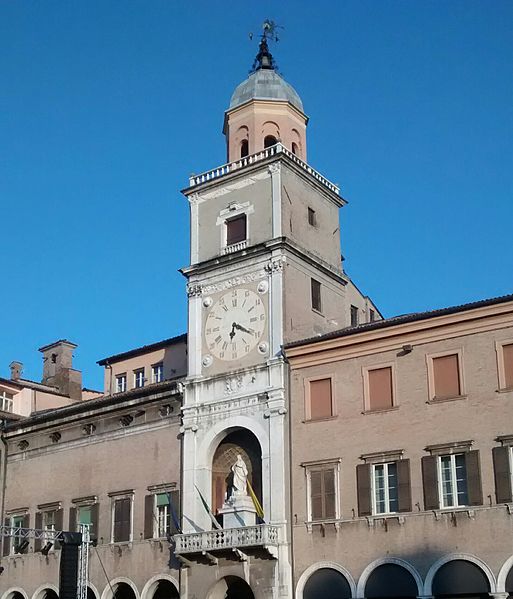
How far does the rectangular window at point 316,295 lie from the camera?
3964cm

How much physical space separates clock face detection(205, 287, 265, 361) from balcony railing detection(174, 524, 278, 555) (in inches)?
269

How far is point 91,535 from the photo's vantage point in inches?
1624

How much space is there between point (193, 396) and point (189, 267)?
220 inches

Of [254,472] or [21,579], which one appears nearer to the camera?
[254,472]

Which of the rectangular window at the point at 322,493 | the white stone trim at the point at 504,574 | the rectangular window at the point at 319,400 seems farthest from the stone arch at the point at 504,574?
the rectangular window at the point at 319,400

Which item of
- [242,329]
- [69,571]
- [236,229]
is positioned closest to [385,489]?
[242,329]

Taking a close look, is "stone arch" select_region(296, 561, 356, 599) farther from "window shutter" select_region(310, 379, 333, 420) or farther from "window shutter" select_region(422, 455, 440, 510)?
"window shutter" select_region(310, 379, 333, 420)

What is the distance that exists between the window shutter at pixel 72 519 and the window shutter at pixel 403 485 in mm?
16165

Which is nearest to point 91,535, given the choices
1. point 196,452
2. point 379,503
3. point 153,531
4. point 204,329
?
point 153,531

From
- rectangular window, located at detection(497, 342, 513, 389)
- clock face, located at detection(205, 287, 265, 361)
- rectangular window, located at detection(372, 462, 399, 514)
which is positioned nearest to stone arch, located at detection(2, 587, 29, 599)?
clock face, located at detection(205, 287, 265, 361)

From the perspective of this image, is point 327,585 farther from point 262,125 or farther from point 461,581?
point 262,125

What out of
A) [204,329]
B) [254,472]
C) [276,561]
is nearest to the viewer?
[276,561]

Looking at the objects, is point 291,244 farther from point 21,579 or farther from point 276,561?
point 21,579

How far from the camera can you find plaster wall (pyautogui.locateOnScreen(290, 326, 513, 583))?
30750 millimetres
